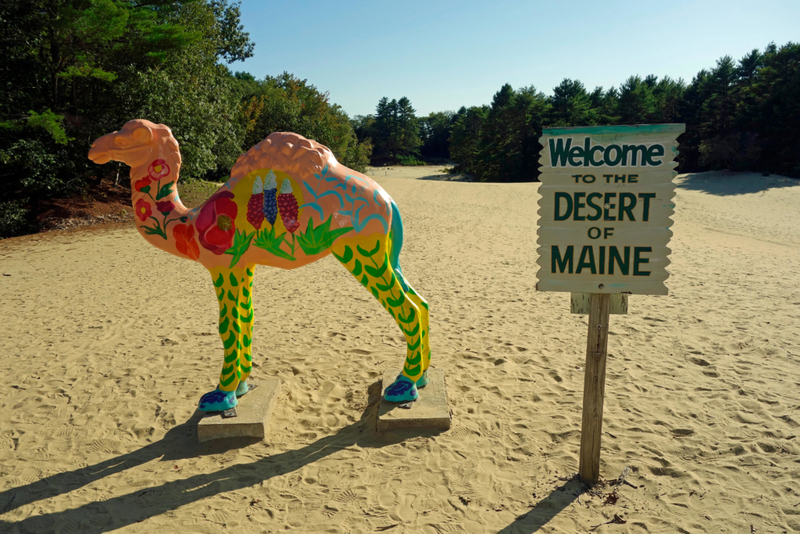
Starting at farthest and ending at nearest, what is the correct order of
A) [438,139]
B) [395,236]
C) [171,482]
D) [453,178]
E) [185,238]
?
[438,139], [453,178], [395,236], [185,238], [171,482]

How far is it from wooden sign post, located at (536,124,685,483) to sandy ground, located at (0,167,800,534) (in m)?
1.50

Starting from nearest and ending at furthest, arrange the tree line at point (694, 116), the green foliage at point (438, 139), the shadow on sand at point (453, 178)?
the tree line at point (694, 116)
the shadow on sand at point (453, 178)
the green foliage at point (438, 139)

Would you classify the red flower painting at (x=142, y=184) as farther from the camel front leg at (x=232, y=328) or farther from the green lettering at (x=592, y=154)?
the green lettering at (x=592, y=154)

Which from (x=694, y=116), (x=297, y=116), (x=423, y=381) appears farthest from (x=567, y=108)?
(x=423, y=381)

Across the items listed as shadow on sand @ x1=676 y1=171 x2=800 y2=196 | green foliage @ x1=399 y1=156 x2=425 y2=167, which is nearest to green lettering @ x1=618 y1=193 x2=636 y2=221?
shadow on sand @ x1=676 y1=171 x2=800 y2=196

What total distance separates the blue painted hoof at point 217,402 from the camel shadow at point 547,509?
2.46m

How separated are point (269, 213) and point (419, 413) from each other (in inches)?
82.0

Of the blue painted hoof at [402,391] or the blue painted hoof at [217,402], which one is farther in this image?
the blue painted hoof at [402,391]

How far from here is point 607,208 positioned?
2.91 metres

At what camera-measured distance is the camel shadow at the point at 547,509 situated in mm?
2979

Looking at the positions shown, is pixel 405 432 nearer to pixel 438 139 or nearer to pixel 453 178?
pixel 453 178

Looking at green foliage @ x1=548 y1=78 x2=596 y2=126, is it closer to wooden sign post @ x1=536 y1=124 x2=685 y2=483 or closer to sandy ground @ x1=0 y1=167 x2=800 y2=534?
sandy ground @ x1=0 y1=167 x2=800 y2=534

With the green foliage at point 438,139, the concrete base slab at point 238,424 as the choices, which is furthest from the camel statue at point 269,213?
the green foliage at point 438,139

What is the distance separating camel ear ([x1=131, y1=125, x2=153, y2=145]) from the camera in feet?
11.9
